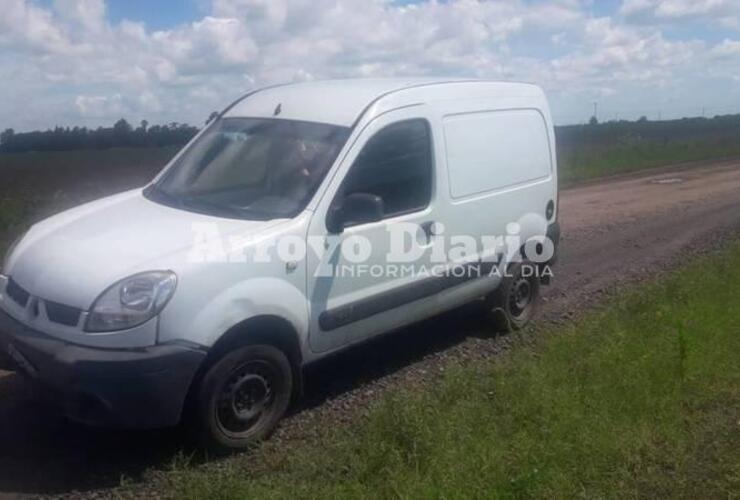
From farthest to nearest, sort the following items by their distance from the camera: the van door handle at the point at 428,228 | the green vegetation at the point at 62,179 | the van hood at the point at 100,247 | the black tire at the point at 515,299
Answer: the green vegetation at the point at 62,179 < the black tire at the point at 515,299 < the van door handle at the point at 428,228 < the van hood at the point at 100,247

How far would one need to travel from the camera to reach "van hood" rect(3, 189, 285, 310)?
4734 millimetres

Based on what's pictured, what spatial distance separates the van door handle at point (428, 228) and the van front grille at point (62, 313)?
246 cm

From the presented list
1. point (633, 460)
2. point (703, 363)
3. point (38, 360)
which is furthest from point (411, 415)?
point (703, 363)

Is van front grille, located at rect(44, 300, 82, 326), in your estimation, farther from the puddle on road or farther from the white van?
the puddle on road

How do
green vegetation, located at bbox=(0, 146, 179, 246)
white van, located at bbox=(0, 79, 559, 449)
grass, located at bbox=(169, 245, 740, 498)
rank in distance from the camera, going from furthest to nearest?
green vegetation, located at bbox=(0, 146, 179, 246) → white van, located at bbox=(0, 79, 559, 449) → grass, located at bbox=(169, 245, 740, 498)

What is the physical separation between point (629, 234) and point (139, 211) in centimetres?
882

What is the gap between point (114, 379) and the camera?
4512mm

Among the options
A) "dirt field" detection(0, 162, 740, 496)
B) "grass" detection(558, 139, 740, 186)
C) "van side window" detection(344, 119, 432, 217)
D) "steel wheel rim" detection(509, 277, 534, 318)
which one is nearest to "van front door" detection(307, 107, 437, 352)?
"van side window" detection(344, 119, 432, 217)

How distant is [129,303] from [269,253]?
87 centimetres

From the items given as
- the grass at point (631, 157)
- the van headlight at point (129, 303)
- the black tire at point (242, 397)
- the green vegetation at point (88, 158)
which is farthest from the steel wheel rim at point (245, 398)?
the green vegetation at point (88, 158)

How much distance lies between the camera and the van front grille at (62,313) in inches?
183

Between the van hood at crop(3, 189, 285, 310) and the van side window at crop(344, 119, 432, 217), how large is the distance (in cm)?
75

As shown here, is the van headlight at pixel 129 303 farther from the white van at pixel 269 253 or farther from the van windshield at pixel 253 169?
the van windshield at pixel 253 169

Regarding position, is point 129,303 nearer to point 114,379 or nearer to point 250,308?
point 114,379
